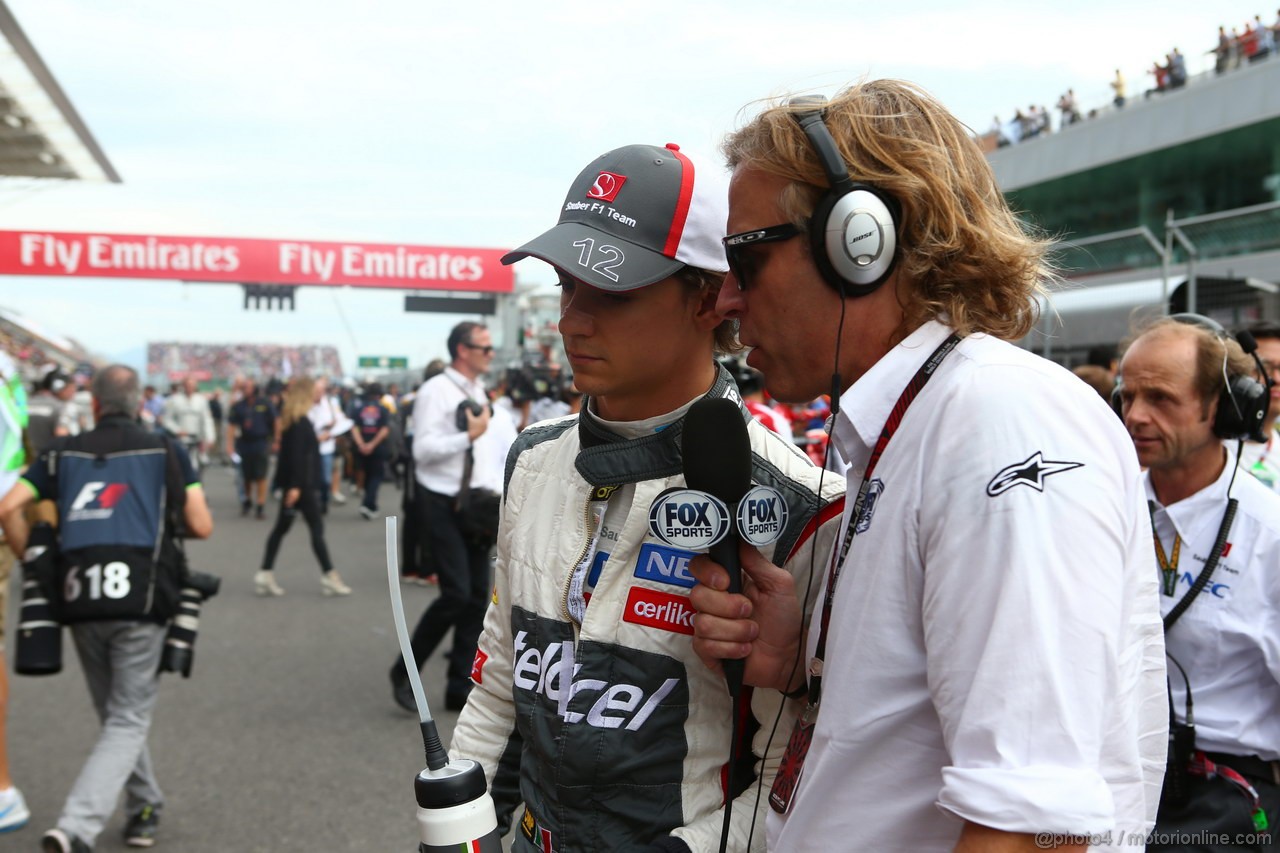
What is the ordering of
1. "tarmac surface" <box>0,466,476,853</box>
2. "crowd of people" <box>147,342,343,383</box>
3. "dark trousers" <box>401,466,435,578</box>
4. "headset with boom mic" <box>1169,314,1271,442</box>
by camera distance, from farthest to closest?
"crowd of people" <box>147,342,343,383</box>, "dark trousers" <box>401,466,435,578</box>, "tarmac surface" <box>0,466,476,853</box>, "headset with boom mic" <box>1169,314,1271,442</box>

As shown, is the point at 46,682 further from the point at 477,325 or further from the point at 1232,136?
the point at 1232,136

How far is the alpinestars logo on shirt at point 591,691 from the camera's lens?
1.63 m

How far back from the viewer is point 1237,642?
2441mm

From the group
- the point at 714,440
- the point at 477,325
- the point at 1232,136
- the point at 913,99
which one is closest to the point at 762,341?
the point at 714,440

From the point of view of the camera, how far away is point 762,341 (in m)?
1.42

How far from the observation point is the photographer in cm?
580

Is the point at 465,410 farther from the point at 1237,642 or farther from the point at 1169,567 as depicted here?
the point at 1237,642

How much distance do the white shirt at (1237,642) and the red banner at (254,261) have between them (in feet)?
65.0

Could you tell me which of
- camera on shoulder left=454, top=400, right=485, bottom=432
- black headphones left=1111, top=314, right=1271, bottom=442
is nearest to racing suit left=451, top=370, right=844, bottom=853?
black headphones left=1111, top=314, right=1271, bottom=442

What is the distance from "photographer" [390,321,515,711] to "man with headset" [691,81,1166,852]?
4412mm

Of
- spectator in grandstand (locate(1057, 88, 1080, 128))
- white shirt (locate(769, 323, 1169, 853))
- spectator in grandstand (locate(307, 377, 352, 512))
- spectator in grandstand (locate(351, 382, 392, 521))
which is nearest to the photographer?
white shirt (locate(769, 323, 1169, 853))

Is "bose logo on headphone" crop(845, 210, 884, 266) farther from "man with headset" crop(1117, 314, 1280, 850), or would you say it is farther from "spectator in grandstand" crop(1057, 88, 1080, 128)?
"spectator in grandstand" crop(1057, 88, 1080, 128)

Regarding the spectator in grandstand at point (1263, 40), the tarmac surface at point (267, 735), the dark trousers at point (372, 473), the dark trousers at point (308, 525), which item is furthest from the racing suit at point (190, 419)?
the spectator in grandstand at point (1263, 40)

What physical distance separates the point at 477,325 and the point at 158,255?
1816 centimetres
